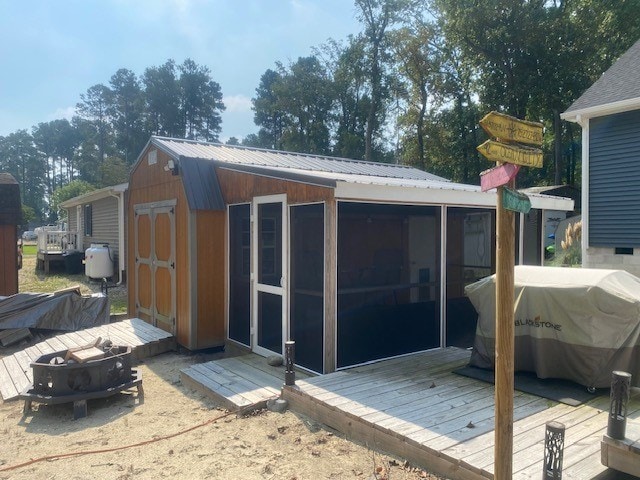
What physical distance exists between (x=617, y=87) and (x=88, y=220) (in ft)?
52.4

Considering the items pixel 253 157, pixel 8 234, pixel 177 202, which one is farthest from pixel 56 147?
pixel 177 202

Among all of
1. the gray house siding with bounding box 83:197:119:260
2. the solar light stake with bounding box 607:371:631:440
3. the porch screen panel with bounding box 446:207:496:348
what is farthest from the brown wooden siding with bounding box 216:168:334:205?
the gray house siding with bounding box 83:197:119:260

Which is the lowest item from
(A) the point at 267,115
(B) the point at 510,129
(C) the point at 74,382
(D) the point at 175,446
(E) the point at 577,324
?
(D) the point at 175,446

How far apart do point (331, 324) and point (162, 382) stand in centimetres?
213

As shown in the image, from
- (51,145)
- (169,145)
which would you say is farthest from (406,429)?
(51,145)

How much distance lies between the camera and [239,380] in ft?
15.0

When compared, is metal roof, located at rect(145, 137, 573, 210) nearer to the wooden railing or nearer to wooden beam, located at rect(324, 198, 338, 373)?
wooden beam, located at rect(324, 198, 338, 373)

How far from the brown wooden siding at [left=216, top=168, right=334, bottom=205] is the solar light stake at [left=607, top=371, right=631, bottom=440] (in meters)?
2.49

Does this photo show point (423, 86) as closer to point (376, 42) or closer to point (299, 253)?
point (376, 42)

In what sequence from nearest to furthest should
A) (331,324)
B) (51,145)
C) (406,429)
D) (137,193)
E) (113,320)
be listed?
(406,429)
(331,324)
(137,193)
(113,320)
(51,145)

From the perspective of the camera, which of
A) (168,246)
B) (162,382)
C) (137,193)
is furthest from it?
(137,193)

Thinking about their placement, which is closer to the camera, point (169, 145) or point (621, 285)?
point (621, 285)

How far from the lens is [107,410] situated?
14.1 ft

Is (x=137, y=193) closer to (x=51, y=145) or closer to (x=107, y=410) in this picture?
(x=107, y=410)
